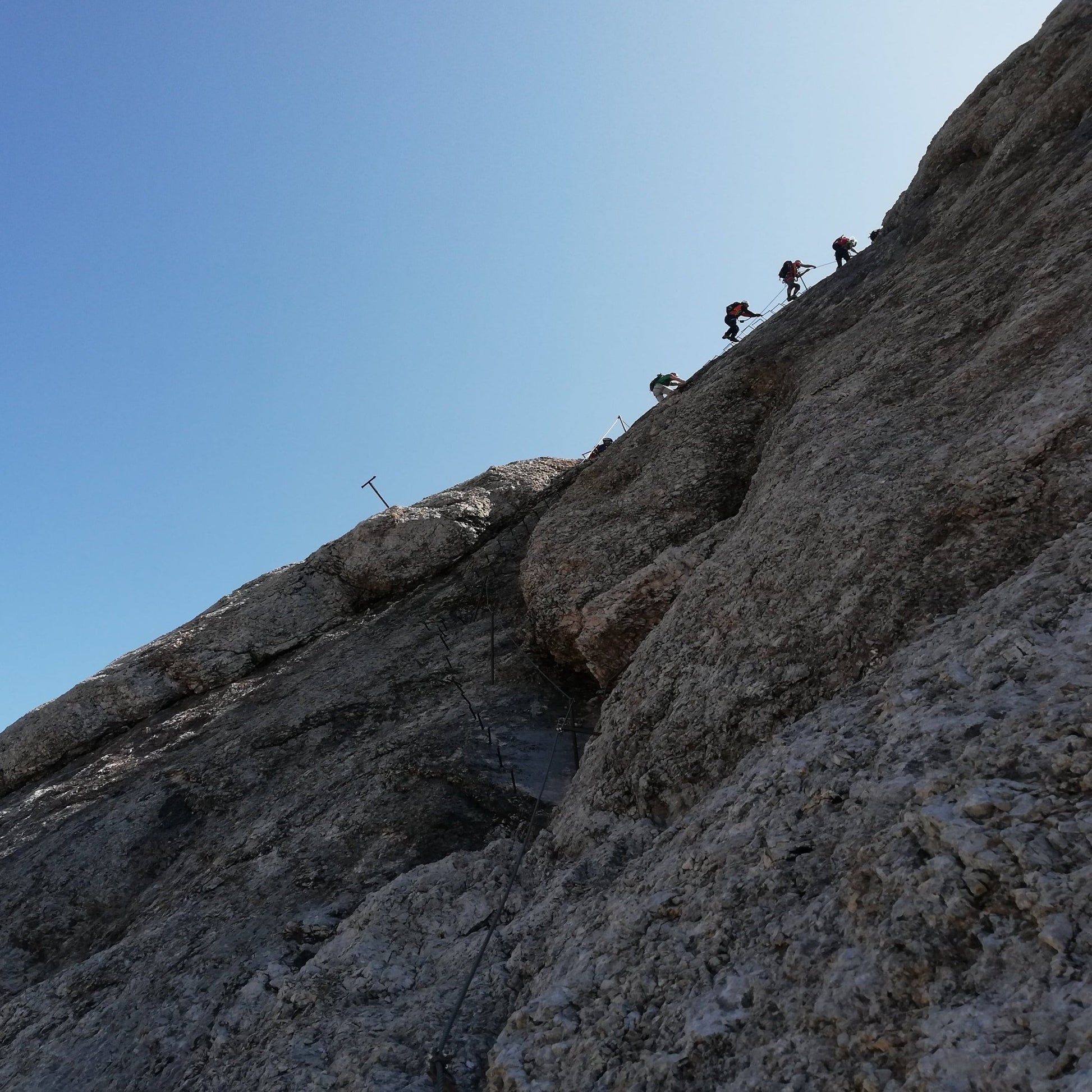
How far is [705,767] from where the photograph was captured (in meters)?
6.63

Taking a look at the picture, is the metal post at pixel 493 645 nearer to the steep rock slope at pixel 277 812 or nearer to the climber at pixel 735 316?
the steep rock slope at pixel 277 812

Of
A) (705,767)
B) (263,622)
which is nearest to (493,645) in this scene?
(263,622)

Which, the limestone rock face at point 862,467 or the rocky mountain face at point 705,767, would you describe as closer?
the rocky mountain face at point 705,767

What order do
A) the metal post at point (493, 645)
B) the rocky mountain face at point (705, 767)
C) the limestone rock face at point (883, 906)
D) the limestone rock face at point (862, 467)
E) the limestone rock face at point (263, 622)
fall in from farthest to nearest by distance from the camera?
the limestone rock face at point (263, 622), the metal post at point (493, 645), the limestone rock face at point (862, 467), the rocky mountain face at point (705, 767), the limestone rock face at point (883, 906)

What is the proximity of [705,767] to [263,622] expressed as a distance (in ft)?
37.9

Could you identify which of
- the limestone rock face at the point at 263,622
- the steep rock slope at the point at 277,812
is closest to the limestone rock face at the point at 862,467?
the steep rock slope at the point at 277,812

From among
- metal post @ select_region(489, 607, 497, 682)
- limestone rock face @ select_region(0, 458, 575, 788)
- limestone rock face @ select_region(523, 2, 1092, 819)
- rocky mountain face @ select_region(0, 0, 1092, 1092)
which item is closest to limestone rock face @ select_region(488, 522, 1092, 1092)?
rocky mountain face @ select_region(0, 0, 1092, 1092)

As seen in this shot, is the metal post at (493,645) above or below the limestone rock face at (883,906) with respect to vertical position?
above

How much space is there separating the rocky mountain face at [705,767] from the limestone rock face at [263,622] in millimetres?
126

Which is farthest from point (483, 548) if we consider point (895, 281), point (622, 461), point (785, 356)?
point (895, 281)

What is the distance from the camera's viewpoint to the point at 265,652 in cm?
1559

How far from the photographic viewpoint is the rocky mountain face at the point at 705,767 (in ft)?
12.8

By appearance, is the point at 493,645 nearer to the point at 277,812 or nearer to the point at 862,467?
the point at 277,812

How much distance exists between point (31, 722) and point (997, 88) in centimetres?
2075
